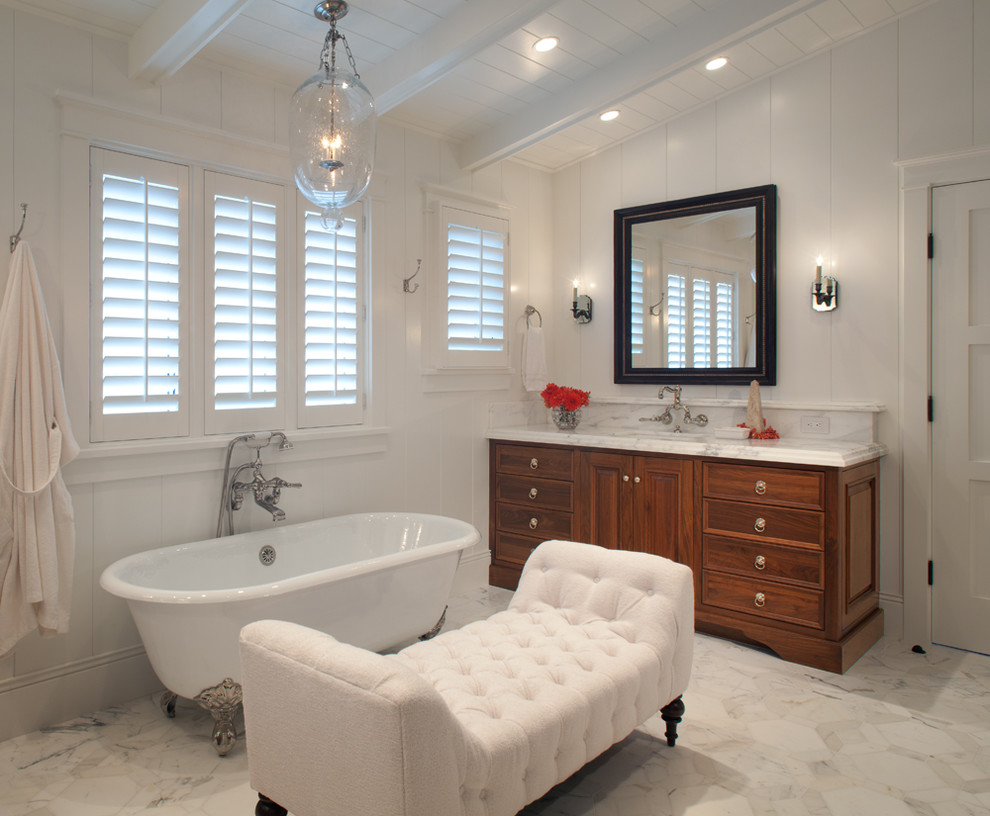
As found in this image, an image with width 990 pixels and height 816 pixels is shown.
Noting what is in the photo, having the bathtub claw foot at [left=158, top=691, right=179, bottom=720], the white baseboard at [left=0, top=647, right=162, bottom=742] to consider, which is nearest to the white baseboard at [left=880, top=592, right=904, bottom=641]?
the bathtub claw foot at [left=158, top=691, right=179, bottom=720]

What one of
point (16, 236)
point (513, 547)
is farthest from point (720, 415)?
point (16, 236)

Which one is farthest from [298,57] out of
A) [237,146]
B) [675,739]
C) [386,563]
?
[675,739]

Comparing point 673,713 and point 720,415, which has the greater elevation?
point 720,415

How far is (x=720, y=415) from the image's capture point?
3816mm

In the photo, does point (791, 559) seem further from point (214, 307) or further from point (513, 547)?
point (214, 307)

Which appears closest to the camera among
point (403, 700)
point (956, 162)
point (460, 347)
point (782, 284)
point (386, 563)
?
point (403, 700)

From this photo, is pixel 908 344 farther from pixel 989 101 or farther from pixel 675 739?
pixel 675 739

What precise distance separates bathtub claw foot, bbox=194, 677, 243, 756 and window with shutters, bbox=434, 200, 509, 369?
205 cm

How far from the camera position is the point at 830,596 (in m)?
2.90

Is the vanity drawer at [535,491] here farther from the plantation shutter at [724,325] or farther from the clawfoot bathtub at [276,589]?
the plantation shutter at [724,325]

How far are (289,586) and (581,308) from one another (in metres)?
2.68

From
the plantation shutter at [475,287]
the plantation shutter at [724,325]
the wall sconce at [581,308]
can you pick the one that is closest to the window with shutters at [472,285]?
the plantation shutter at [475,287]

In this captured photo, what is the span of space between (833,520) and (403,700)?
2.21 metres

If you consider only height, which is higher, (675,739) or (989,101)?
(989,101)
